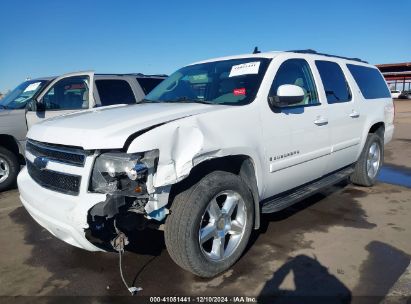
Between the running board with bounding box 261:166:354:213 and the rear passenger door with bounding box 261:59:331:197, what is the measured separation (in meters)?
0.09

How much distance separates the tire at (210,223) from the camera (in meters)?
2.79

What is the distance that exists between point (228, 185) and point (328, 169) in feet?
6.82

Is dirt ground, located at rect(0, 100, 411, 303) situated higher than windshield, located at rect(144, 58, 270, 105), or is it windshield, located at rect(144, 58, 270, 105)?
windshield, located at rect(144, 58, 270, 105)

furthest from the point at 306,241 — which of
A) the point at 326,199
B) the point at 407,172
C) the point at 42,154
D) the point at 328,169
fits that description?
the point at 407,172

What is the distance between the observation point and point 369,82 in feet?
18.9

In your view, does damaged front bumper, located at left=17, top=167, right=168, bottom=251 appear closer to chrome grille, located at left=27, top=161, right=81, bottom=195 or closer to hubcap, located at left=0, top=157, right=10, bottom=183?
chrome grille, located at left=27, top=161, right=81, bottom=195

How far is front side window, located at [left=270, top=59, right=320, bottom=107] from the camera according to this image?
3.88 meters

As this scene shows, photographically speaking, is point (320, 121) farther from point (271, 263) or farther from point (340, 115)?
point (271, 263)

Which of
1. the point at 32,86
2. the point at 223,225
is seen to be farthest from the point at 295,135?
the point at 32,86

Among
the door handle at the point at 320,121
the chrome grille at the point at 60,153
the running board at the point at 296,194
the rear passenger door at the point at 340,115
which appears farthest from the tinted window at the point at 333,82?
the chrome grille at the point at 60,153

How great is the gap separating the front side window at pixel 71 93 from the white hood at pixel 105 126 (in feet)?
11.8

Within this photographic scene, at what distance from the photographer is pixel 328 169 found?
4641 mm

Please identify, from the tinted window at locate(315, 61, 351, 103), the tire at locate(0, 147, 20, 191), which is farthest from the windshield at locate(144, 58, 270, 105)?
the tire at locate(0, 147, 20, 191)

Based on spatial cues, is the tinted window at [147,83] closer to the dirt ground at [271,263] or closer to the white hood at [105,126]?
the dirt ground at [271,263]
